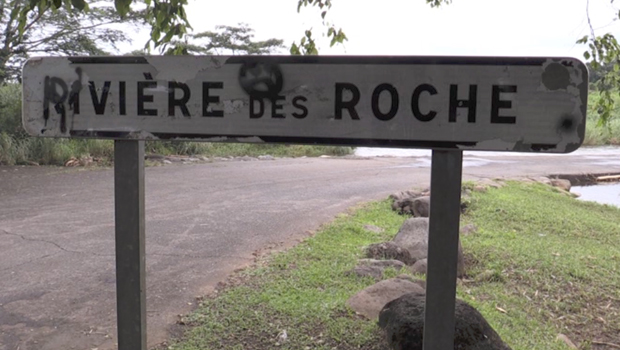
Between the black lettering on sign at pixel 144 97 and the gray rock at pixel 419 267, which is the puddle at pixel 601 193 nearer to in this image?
the gray rock at pixel 419 267

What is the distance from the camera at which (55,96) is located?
1736 millimetres

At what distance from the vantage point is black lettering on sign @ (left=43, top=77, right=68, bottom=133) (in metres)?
1.73

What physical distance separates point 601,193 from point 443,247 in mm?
13306

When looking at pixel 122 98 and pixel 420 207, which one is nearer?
pixel 122 98

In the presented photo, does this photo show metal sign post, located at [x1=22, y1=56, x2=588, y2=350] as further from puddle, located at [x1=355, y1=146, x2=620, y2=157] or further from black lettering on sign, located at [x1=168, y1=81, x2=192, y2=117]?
puddle, located at [x1=355, y1=146, x2=620, y2=157]

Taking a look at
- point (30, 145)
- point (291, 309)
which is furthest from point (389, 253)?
point (30, 145)

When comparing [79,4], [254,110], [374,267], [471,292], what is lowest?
[471,292]

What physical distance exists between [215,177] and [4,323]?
733 centimetres

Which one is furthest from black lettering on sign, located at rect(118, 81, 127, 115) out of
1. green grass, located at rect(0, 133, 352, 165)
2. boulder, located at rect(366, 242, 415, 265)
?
green grass, located at rect(0, 133, 352, 165)

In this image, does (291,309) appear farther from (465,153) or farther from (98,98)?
(465,153)

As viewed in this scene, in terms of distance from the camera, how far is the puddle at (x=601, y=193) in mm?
12266

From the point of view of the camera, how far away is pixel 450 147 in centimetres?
152

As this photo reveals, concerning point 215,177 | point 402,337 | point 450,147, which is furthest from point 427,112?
point 215,177

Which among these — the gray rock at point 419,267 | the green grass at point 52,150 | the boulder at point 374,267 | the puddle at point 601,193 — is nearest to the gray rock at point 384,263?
the boulder at point 374,267
